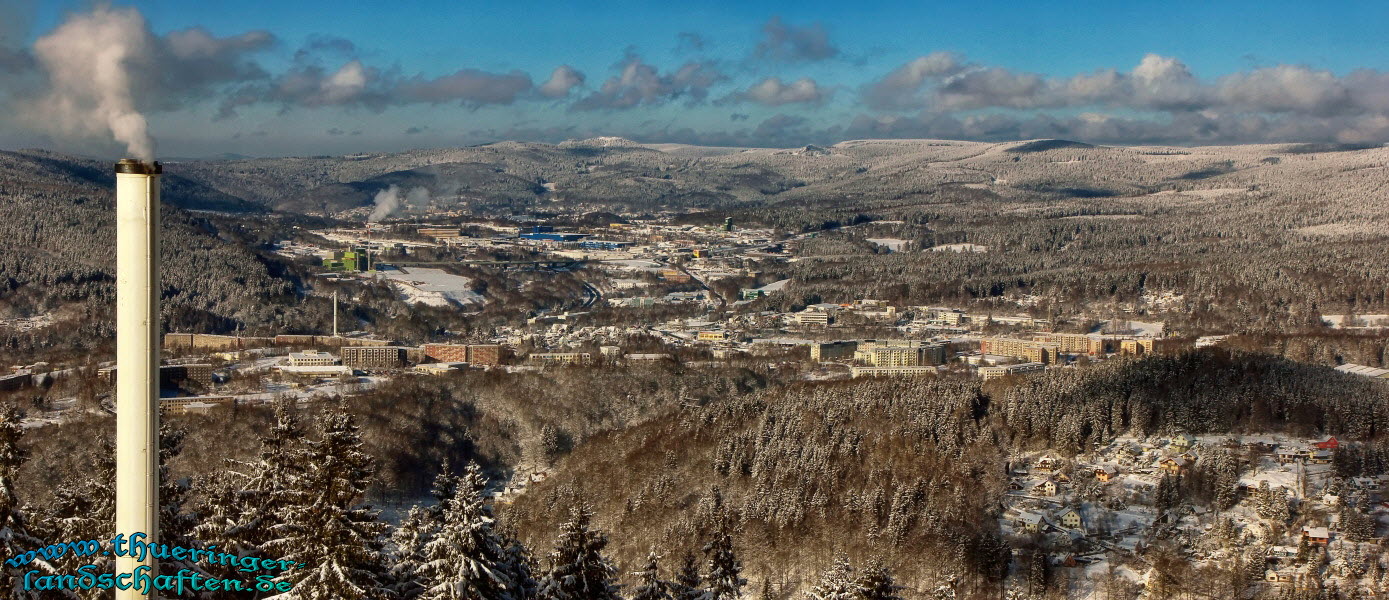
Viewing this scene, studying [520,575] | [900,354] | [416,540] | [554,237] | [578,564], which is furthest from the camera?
[554,237]

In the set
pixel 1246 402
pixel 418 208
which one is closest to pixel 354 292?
pixel 1246 402

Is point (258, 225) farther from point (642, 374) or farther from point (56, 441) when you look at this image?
point (56, 441)

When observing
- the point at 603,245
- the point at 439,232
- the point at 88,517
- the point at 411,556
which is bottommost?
the point at 411,556

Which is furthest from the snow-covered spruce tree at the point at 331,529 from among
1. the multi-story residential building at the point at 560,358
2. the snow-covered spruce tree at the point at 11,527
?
the multi-story residential building at the point at 560,358

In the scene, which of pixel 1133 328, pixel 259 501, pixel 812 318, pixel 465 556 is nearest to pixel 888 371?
pixel 812 318

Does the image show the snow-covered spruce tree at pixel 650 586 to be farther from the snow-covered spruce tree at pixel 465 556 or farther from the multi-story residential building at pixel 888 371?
the multi-story residential building at pixel 888 371

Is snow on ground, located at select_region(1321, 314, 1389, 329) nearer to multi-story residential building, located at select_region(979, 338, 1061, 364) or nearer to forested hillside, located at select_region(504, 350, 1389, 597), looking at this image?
multi-story residential building, located at select_region(979, 338, 1061, 364)

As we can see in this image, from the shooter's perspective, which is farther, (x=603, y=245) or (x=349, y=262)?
(x=603, y=245)

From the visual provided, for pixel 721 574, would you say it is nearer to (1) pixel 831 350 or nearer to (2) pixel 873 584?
(2) pixel 873 584
